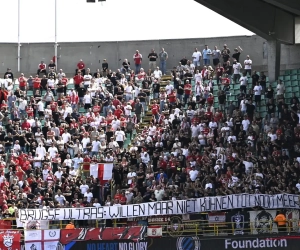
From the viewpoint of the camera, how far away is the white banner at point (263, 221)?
40688 millimetres

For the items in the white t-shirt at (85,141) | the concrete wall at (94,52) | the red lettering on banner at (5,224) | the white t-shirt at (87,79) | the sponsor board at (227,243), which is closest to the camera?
the sponsor board at (227,243)

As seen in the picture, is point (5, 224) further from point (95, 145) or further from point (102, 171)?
point (95, 145)

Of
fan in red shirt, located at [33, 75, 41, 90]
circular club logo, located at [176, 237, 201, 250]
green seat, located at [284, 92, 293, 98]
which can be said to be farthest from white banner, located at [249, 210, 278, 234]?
fan in red shirt, located at [33, 75, 41, 90]

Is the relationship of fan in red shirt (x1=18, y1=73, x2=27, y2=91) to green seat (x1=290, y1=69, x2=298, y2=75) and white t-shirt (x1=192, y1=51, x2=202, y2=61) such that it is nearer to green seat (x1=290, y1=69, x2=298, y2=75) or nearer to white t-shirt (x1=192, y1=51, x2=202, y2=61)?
white t-shirt (x1=192, y1=51, x2=202, y2=61)

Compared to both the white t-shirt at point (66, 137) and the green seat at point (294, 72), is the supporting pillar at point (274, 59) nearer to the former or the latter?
the green seat at point (294, 72)

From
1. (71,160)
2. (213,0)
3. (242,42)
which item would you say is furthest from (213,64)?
(71,160)

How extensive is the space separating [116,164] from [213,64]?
37.5 ft

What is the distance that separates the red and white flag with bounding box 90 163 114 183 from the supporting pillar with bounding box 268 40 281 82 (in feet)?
36.0

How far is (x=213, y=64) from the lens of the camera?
57.9 m

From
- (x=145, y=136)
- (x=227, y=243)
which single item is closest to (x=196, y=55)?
(x=145, y=136)

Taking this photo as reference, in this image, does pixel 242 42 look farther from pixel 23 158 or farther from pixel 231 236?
pixel 231 236

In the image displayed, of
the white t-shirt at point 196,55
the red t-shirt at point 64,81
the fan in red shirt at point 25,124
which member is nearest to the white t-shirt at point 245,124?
the white t-shirt at point 196,55

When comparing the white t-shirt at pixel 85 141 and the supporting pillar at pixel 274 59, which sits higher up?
the supporting pillar at pixel 274 59

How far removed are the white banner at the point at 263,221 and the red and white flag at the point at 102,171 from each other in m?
8.74
